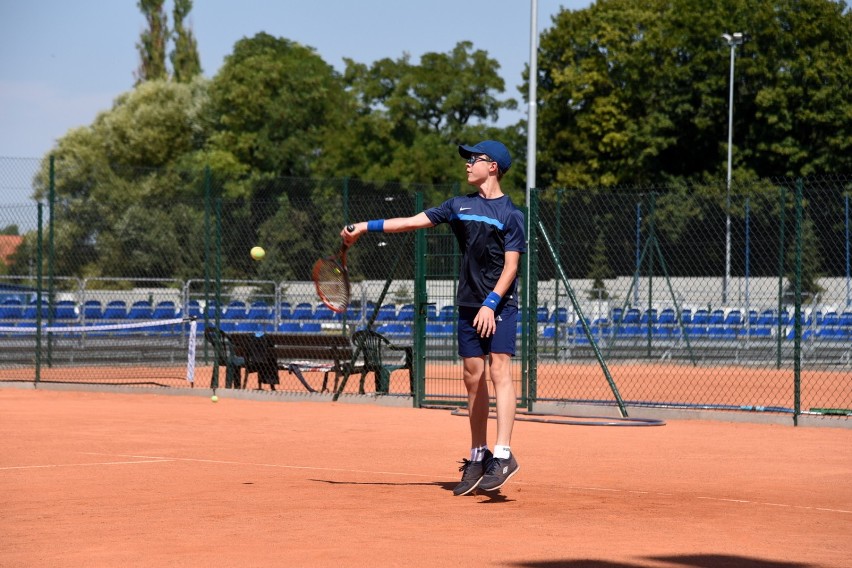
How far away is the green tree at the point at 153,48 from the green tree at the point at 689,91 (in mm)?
28644

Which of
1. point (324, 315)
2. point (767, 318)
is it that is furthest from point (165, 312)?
point (767, 318)

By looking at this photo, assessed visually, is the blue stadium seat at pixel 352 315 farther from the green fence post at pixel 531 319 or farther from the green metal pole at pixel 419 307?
the green fence post at pixel 531 319

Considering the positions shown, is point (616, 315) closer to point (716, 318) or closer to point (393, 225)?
point (716, 318)

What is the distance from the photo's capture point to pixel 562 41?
5309 cm

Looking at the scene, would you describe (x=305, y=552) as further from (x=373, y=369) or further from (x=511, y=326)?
(x=373, y=369)

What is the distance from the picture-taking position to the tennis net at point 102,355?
1952cm

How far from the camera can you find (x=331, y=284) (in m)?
10.9

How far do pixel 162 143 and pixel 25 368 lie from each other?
1614 inches

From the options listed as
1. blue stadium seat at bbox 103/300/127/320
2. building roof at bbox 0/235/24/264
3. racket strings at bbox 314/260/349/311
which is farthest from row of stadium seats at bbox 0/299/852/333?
racket strings at bbox 314/260/349/311

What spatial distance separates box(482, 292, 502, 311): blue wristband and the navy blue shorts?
0.36 ft

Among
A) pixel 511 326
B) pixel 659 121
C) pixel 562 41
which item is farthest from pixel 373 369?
pixel 562 41

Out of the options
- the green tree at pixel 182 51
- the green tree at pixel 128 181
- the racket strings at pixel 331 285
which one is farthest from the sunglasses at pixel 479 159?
the green tree at pixel 182 51

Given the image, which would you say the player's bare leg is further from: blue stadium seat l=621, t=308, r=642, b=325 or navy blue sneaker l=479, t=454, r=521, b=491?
blue stadium seat l=621, t=308, r=642, b=325

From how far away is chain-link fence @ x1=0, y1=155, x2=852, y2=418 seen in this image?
16.1m
